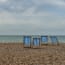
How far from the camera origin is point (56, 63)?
39.6 feet

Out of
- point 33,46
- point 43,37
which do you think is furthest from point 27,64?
point 43,37

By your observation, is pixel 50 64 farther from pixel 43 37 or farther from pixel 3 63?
pixel 43 37

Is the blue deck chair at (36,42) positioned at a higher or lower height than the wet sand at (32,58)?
higher

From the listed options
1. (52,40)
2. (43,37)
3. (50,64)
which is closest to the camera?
(50,64)

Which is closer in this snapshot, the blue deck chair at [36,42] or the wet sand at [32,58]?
the wet sand at [32,58]

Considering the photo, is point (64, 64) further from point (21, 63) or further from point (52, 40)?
point (52, 40)

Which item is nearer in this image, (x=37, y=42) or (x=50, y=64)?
(x=50, y=64)

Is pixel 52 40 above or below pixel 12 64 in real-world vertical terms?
above

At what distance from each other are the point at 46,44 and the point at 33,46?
4226 mm

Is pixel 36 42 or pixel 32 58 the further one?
pixel 36 42

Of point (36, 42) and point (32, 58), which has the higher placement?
point (36, 42)

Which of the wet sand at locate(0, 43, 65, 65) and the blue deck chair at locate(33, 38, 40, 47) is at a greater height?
the blue deck chair at locate(33, 38, 40, 47)

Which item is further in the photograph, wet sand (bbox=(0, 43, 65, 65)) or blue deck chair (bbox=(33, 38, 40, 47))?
blue deck chair (bbox=(33, 38, 40, 47))

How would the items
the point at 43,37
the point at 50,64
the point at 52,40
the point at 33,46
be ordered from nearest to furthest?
the point at 50,64 < the point at 33,46 < the point at 43,37 < the point at 52,40
